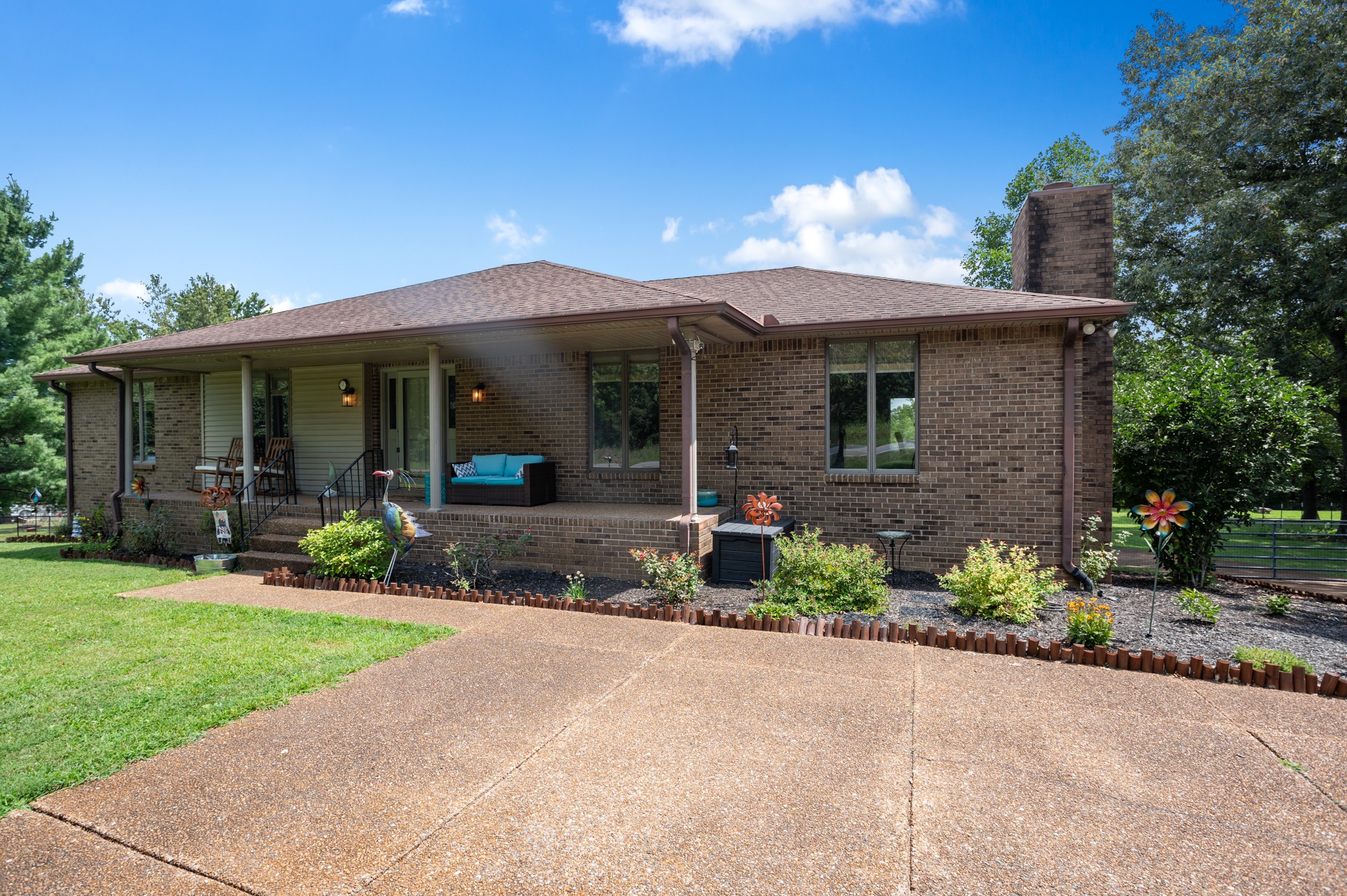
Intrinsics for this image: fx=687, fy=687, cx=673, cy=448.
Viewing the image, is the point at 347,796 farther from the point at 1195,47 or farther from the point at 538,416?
the point at 1195,47

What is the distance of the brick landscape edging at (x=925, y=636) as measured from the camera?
15.2ft

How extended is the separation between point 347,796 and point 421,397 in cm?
959

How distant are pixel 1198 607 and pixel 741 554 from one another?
4235 millimetres

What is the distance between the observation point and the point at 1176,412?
8.26 m

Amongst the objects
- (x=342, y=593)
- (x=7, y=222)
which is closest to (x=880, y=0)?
(x=342, y=593)

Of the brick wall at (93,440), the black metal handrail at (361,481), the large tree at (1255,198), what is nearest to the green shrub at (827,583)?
the black metal handrail at (361,481)

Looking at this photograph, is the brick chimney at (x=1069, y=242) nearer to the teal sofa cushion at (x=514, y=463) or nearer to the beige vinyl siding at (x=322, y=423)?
the teal sofa cushion at (x=514, y=463)

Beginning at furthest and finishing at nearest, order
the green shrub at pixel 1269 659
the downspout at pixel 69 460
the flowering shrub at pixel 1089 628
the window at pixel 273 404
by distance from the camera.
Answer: the downspout at pixel 69 460, the window at pixel 273 404, the flowering shrub at pixel 1089 628, the green shrub at pixel 1269 659

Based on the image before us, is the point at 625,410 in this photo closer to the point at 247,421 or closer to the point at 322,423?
the point at 247,421

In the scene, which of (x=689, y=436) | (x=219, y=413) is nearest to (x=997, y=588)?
(x=689, y=436)

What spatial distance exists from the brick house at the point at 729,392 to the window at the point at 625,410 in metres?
0.02

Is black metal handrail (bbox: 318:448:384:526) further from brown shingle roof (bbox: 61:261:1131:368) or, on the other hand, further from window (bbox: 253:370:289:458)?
brown shingle roof (bbox: 61:261:1131:368)

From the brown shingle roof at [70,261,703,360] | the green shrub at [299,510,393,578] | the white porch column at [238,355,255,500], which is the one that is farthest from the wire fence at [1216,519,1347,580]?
the white porch column at [238,355,255,500]

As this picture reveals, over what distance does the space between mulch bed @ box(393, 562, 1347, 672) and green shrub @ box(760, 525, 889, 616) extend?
195mm
